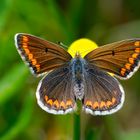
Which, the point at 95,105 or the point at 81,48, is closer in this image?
the point at 95,105

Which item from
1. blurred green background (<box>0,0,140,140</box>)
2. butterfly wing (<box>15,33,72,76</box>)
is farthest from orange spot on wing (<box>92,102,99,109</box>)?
blurred green background (<box>0,0,140,140</box>)

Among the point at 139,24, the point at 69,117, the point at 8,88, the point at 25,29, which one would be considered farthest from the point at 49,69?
the point at 139,24

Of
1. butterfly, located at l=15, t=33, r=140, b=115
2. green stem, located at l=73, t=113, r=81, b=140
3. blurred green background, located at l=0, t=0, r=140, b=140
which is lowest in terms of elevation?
green stem, located at l=73, t=113, r=81, b=140

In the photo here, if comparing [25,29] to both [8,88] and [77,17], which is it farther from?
[8,88]

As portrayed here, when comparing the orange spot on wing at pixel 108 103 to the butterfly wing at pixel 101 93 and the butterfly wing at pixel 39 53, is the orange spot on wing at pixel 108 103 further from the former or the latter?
the butterfly wing at pixel 39 53

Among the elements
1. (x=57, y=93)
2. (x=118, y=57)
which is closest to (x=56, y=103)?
(x=57, y=93)

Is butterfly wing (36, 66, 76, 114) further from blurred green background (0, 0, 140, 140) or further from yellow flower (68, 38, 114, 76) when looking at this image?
blurred green background (0, 0, 140, 140)

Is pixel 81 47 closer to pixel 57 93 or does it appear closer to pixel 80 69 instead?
pixel 80 69
